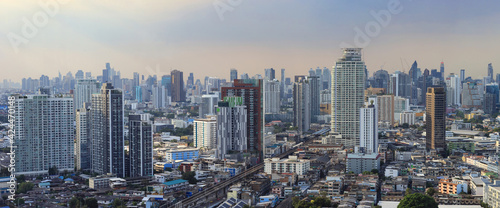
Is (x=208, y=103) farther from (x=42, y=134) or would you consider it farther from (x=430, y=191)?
(x=430, y=191)

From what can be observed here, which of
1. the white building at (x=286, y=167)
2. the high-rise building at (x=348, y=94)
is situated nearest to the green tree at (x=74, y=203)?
the white building at (x=286, y=167)

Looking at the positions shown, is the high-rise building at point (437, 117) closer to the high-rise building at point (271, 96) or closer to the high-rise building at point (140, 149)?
the high-rise building at point (140, 149)

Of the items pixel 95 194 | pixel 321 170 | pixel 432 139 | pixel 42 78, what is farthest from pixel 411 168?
pixel 42 78

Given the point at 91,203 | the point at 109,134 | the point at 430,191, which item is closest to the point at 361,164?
the point at 430,191

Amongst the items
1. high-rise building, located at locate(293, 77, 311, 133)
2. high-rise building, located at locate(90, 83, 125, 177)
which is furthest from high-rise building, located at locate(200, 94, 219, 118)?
high-rise building, located at locate(90, 83, 125, 177)

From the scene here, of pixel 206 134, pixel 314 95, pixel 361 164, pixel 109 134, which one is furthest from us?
pixel 314 95

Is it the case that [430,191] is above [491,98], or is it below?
below

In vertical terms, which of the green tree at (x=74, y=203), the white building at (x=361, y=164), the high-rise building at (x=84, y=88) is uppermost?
the high-rise building at (x=84, y=88)
